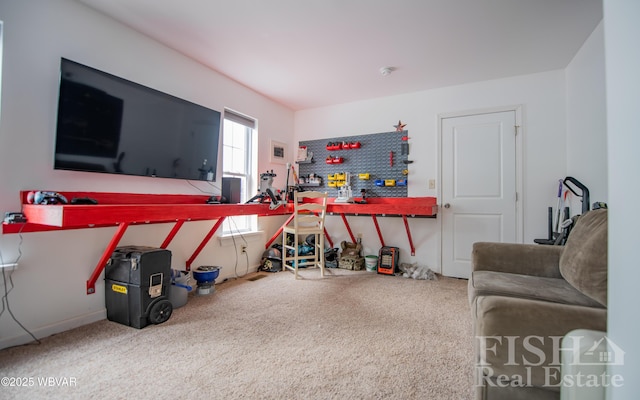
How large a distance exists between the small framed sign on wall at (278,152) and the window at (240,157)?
13.8 inches

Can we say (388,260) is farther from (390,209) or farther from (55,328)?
(55,328)

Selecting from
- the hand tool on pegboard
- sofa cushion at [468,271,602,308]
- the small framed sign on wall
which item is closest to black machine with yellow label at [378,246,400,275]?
the hand tool on pegboard

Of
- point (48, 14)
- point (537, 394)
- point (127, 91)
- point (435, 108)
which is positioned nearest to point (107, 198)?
point (127, 91)

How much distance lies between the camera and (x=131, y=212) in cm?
179

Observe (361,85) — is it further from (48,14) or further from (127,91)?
(48,14)

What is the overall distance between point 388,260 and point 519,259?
6.35ft

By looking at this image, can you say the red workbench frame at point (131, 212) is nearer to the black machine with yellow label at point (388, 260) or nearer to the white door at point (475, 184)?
the black machine with yellow label at point (388, 260)

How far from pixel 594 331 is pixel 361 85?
10.9 feet

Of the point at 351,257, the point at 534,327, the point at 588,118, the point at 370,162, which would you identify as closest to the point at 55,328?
the point at 534,327

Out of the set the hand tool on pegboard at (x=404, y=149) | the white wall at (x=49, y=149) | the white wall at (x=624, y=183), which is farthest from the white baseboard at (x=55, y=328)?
the hand tool on pegboard at (x=404, y=149)

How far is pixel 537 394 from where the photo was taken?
3.48ft

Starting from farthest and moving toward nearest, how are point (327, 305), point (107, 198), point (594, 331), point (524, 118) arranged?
point (524, 118) < point (327, 305) < point (107, 198) < point (594, 331)

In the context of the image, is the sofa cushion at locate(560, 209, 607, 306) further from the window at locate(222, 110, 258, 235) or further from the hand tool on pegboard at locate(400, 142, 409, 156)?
the window at locate(222, 110, 258, 235)

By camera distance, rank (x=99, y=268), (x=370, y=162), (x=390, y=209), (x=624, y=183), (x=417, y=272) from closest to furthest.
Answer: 1. (x=624, y=183)
2. (x=99, y=268)
3. (x=390, y=209)
4. (x=417, y=272)
5. (x=370, y=162)
